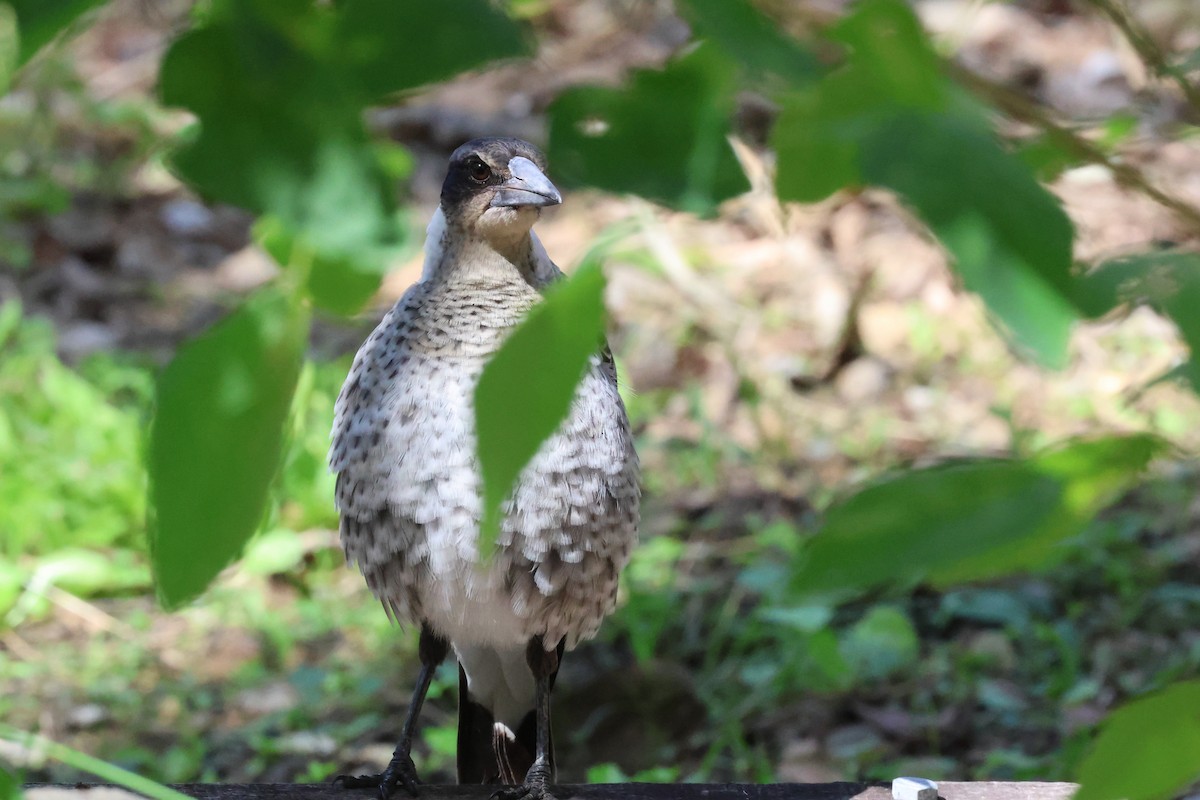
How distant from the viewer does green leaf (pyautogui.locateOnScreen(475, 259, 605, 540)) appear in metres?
0.42

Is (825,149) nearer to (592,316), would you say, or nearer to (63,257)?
(592,316)

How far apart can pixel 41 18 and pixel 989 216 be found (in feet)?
0.97

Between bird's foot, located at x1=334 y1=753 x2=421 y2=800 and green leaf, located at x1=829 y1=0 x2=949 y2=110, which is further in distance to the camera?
bird's foot, located at x1=334 y1=753 x2=421 y2=800

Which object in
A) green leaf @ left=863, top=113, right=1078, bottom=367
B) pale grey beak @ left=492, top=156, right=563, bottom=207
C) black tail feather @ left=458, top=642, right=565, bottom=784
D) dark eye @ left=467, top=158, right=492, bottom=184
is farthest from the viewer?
black tail feather @ left=458, top=642, right=565, bottom=784

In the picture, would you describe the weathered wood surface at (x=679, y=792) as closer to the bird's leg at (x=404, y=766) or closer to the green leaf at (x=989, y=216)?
the bird's leg at (x=404, y=766)

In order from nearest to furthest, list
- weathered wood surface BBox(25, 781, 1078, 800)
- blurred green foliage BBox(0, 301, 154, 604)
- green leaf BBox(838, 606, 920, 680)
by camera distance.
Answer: weathered wood surface BBox(25, 781, 1078, 800)
green leaf BBox(838, 606, 920, 680)
blurred green foliage BBox(0, 301, 154, 604)

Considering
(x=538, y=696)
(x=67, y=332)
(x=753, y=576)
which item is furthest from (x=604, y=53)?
(x=67, y=332)

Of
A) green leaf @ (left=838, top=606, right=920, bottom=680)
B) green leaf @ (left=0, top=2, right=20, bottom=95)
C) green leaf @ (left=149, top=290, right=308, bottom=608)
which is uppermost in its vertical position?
green leaf @ (left=0, top=2, right=20, bottom=95)

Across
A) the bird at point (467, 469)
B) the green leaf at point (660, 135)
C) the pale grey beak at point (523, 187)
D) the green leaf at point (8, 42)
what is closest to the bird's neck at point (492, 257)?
the bird at point (467, 469)

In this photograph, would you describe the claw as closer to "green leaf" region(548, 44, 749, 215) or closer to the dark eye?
the dark eye

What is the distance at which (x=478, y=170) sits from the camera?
5.53 feet

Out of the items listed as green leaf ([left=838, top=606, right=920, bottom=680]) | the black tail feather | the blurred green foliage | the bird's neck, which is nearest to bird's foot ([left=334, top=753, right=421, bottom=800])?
A: the black tail feather

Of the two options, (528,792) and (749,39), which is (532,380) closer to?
(749,39)

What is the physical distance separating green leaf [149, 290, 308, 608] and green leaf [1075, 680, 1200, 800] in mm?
295
